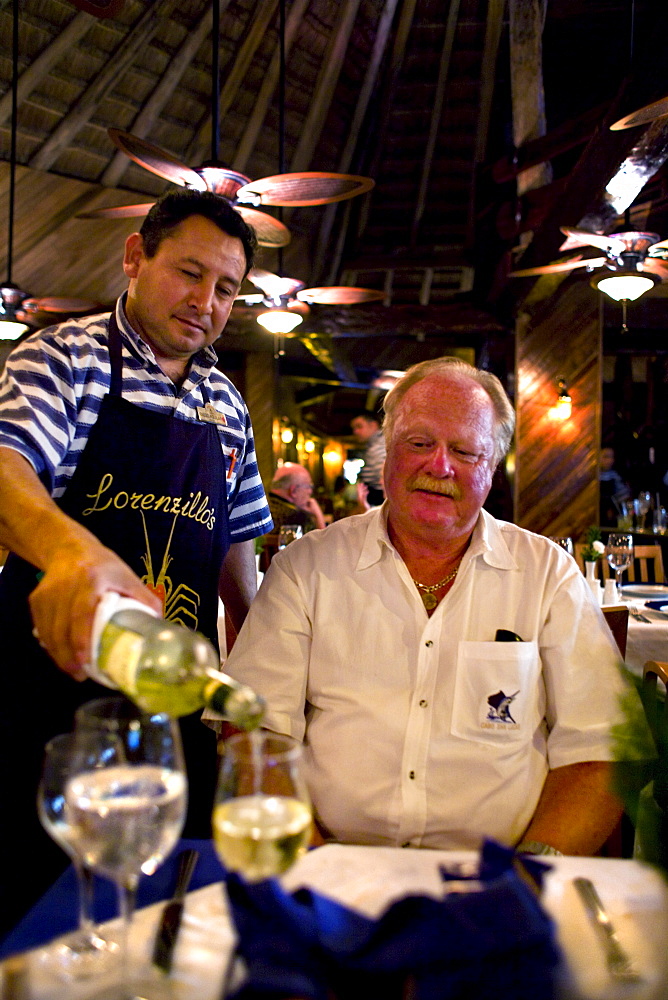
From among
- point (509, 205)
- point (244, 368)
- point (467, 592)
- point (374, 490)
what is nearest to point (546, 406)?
point (509, 205)

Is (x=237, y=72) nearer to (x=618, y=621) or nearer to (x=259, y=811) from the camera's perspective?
(x=618, y=621)

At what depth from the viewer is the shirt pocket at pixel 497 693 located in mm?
1612

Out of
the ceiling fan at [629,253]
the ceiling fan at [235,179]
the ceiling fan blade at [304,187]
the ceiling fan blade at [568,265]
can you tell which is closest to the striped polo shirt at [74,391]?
the ceiling fan at [235,179]

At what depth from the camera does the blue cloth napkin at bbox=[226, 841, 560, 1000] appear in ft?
2.32

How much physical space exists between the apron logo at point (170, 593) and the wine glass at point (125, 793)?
88 centimetres

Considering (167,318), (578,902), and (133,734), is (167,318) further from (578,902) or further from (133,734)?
(578,902)

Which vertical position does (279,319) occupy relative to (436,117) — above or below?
below

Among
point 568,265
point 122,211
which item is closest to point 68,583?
Answer: point 122,211

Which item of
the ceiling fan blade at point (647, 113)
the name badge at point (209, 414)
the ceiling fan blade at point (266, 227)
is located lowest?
the name badge at point (209, 414)

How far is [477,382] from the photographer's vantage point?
1.94 metres

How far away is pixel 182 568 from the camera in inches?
70.8

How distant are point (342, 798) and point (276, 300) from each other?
561 cm

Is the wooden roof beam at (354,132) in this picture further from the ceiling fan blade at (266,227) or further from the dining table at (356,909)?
the dining table at (356,909)

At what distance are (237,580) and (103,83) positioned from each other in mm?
7886
